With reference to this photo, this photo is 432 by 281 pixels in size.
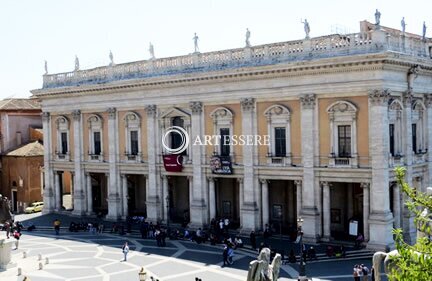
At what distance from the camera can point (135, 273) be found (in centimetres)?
3162

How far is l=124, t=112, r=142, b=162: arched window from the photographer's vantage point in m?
46.0

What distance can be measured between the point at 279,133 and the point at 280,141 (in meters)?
0.53

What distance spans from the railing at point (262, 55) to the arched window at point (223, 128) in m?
3.14

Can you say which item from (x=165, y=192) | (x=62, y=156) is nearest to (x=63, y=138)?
(x=62, y=156)

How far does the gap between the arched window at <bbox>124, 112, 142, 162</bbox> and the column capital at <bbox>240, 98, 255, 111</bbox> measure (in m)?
10.1

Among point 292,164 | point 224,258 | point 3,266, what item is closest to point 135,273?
point 224,258

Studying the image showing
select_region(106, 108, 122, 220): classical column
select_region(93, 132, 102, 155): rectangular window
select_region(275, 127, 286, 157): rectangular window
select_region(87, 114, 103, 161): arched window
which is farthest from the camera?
select_region(93, 132, 102, 155): rectangular window

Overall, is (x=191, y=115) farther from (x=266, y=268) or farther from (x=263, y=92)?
(x=266, y=268)

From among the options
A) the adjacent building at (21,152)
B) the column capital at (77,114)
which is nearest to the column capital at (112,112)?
the column capital at (77,114)

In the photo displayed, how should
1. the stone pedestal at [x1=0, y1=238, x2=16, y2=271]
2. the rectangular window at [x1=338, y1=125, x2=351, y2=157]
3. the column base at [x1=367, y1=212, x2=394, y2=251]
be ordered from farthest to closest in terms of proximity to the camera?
the rectangular window at [x1=338, y1=125, x2=351, y2=157], the column base at [x1=367, y1=212, x2=394, y2=251], the stone pedestal at [x1=0, y1=238, x2=16, y2=271]

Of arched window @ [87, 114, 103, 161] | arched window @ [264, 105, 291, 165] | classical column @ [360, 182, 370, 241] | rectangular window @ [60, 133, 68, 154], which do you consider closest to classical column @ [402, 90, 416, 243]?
classical column @ [360, 182, 370, 241]

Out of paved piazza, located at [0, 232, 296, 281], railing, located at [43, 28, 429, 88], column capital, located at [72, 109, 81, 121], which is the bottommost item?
paved piazza, located at [0, 232, 296, 281]

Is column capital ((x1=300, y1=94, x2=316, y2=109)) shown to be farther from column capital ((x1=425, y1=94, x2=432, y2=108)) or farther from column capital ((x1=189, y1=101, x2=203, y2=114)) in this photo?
column capital ((x1=189, y1=101, x2=203, y2=114))

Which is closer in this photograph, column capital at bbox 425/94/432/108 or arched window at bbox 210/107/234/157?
column capital at bbox 425/94/432/108
